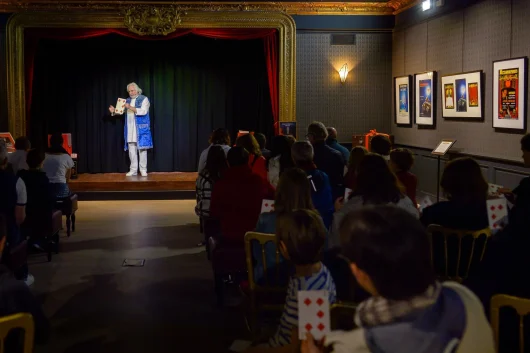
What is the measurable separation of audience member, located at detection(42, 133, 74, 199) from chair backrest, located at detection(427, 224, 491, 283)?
15.6ft

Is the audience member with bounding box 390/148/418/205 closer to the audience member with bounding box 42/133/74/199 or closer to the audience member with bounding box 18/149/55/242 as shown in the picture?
the audience member with bounding box 18/149/55/242

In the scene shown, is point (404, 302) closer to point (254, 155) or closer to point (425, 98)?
point (254, 155)

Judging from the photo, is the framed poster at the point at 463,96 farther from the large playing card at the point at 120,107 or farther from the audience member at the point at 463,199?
the large playing card at the point at 120,107

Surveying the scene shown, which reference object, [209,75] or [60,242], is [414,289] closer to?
[60,242]

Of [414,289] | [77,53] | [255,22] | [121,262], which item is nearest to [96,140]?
[77,53]

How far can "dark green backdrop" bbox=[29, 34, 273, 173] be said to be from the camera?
1309 cm

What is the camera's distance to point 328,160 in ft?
20.6

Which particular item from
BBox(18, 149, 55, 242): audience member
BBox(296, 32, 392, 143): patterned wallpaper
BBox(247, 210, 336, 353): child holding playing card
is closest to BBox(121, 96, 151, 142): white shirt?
BBox(296, 32, 392, 143): patterned wallpaper

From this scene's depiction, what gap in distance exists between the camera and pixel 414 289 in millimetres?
1432

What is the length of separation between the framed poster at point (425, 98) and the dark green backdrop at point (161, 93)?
3.53 m

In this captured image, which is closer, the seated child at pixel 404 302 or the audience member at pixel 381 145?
the seated child at pixel 404 302

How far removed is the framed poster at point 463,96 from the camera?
27.4 ft

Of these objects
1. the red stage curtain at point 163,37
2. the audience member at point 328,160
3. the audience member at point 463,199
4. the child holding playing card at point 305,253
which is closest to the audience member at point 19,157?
the audience member at point 328,160

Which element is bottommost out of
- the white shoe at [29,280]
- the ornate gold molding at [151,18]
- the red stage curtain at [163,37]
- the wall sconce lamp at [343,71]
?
the white shoe at [29,280]
